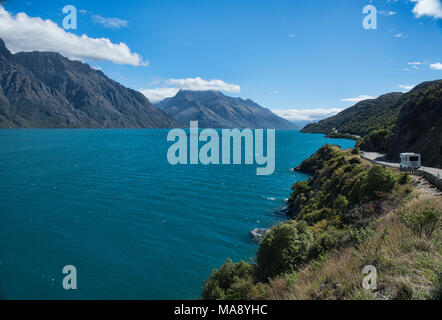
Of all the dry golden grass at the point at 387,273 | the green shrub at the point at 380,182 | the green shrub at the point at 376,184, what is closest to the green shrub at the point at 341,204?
the green shrub at the point at 376,184

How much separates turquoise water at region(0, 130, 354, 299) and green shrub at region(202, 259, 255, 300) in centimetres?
293

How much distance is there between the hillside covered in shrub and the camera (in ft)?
30.1

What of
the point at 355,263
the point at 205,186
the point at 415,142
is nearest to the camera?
the point at 355,263

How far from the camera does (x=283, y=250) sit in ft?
60.6

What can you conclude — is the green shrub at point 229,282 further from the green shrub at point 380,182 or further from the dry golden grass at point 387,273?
the green shrub at point 380,182

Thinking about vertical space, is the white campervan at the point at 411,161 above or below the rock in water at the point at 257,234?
above

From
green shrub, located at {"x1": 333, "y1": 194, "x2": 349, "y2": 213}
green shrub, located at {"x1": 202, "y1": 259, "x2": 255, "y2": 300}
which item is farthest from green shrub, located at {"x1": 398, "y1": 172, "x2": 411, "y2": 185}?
green shrub, located at {"x1": 202, "y1": 259, "x2": 255, "y2": 300}

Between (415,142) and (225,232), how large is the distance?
4135 cm

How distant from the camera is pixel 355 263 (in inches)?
431

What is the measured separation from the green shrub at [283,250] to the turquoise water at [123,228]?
7.28 m

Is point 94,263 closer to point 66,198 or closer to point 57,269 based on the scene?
point 57,269

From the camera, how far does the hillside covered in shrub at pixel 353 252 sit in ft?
30.1
